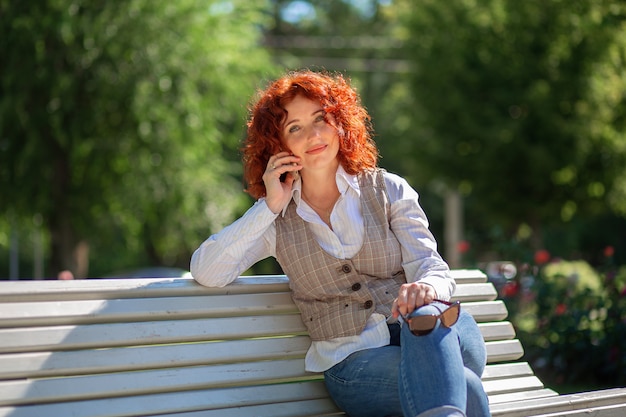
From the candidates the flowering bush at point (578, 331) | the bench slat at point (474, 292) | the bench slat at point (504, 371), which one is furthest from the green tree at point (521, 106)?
the bench slat at point (504, 371)

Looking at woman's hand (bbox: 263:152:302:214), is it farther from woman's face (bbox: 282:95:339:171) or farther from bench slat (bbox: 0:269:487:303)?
bench slat (bbox: 0:269:487:303)

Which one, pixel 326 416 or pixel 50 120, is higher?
pixel 50 120

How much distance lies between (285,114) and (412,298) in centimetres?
85

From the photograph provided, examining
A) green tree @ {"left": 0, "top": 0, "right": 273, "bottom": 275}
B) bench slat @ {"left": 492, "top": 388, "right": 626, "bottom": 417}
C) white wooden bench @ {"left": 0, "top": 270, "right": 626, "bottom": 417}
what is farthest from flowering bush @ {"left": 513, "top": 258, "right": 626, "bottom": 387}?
green tree @ {"left": 0, "top": 0, "right": 273, "bottom": 275}

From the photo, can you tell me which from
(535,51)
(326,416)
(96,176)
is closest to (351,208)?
(326,416)

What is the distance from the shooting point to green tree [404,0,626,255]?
15172 mm

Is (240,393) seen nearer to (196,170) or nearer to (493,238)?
(493,238)

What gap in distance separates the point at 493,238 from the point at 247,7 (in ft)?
26.4

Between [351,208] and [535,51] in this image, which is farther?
[535,51]

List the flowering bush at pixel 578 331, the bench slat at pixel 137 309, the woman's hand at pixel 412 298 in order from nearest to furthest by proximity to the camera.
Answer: the woman's hand at pixel 412 298
the bench slat at pixel 137 309
the flowering bush at pixel 578 331

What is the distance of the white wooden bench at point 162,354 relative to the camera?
2.92 meters

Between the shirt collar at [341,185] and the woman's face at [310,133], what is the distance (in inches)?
2.4

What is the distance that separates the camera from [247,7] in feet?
48.4

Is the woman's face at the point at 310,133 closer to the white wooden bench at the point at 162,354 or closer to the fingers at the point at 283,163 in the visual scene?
the fingers at the point at 283,163
